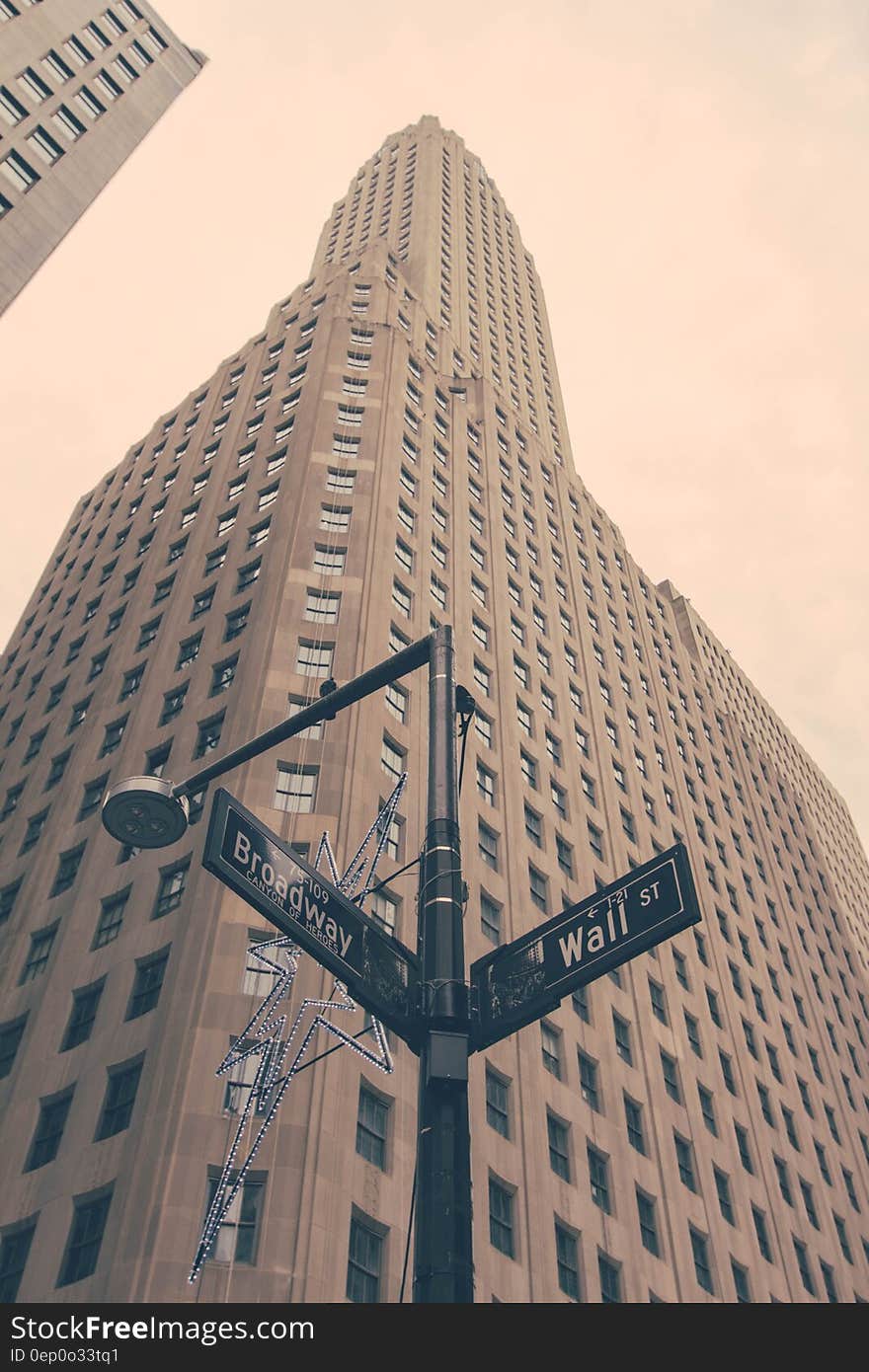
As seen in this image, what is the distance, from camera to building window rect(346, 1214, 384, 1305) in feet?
91.8

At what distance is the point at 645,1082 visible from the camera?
4547cm

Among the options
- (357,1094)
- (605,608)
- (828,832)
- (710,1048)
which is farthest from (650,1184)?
(828,832)

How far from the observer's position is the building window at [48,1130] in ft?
105

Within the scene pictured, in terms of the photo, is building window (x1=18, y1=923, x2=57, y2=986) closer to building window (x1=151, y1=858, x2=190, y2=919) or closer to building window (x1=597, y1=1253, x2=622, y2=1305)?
building window (x1=151, y1=858, x2=190, y2=919)

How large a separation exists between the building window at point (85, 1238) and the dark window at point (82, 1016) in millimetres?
5974

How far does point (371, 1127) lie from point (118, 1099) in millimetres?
7026

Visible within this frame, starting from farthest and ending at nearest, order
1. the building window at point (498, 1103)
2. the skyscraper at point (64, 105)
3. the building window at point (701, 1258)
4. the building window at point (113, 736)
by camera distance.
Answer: the skyscraper at point (64, 105) → the building window at point (113, 736) → the building window at point (701, 1258) → the building window at point (498, 1103)

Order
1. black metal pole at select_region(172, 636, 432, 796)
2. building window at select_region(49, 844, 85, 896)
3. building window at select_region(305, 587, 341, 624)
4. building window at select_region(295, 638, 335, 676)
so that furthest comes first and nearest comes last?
building window at select_region(305, 587, 341, 624), building window at select_region(295, 638, 335, 676), building window at select_region(49, 844, 85, 896), black metal pole at select_region(172, 636, 432, 796)

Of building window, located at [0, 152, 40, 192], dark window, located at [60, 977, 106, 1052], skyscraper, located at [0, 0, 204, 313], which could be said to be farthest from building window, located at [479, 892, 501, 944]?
building window, located at [0, 152, 40, 192]

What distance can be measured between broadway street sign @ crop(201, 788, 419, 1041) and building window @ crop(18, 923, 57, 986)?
104ft

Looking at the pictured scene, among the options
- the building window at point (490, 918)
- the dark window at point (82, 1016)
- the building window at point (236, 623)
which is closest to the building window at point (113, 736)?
the building window at point (236, 623)

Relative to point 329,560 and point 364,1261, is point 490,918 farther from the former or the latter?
point 329,560

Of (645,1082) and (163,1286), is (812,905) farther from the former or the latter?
(163,1286)

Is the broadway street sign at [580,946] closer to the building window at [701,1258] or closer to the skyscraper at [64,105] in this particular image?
the building window at [701,1258]
